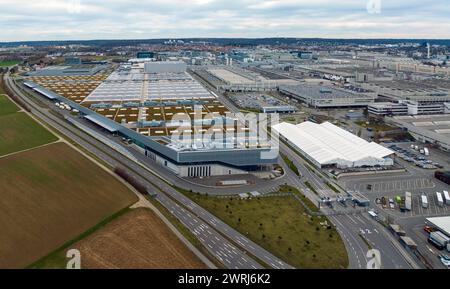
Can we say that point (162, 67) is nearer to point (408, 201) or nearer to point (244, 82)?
point (244, 82)

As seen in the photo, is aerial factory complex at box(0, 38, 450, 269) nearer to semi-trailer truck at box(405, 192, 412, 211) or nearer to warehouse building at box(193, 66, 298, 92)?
semi-trailer truck at box(405, 192, 412, 211)

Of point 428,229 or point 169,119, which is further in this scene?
point 169,119

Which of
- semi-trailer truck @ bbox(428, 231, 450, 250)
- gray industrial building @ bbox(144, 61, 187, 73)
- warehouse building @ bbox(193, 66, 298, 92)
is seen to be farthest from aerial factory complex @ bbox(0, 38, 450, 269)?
gray industrial building @ bbox(144, 61, 187, 73)

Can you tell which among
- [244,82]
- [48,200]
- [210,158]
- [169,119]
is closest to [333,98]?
[244,82]

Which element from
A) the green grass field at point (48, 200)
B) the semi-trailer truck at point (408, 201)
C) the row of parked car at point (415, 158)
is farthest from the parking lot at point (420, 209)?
the green grass field at point (48, 200)
